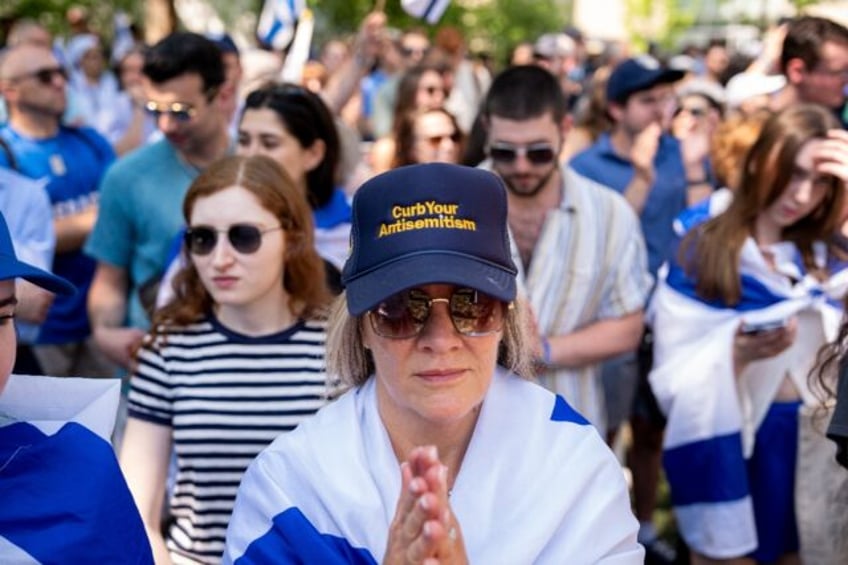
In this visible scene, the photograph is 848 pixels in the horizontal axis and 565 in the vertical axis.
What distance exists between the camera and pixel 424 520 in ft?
6.79

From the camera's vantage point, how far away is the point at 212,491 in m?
3.49

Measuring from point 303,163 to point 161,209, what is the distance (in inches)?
22.9

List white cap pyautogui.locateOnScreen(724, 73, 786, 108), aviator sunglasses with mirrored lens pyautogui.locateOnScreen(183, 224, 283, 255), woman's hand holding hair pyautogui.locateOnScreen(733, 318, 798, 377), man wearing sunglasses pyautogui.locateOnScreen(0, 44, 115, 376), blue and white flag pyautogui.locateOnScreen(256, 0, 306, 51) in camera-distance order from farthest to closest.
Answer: blue and white flag pyautogui.locateOnScreen(256, 0, 306, 51)
white cap pyautogui.locateOnScreen(724, 73, 786, 108)
man wearing sunglasses pyautogui.locateOnScreen(0, 44, 115, 376)
woman's hand holding hair pyautogui.locateOnScreen(733, 318, 798, 377)
aviator sunglasses with mirrored lens pyautogui.locateOnScreen(183, 224, 283, 255)

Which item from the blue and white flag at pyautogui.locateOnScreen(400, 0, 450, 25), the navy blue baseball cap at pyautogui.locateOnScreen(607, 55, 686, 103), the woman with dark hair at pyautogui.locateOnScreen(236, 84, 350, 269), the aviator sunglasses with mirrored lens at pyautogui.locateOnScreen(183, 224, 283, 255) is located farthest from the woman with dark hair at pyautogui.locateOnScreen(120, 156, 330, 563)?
the blue and white flag at pyautogui.locateOnScreen(400, 0, 450, 25)

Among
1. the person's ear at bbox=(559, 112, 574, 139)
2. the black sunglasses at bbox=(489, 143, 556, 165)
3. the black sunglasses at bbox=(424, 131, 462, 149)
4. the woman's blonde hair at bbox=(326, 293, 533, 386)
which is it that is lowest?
the woman's blonde hair at bbox=(326, 293, 533, 386)

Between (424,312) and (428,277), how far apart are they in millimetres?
107

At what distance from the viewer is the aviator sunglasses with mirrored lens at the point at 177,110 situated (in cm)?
503

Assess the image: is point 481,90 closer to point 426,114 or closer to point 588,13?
point 426,114

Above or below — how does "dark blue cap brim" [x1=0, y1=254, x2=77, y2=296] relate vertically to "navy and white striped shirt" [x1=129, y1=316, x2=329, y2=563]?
above

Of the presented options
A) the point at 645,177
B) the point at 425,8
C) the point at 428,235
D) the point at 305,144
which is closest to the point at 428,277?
the point at 428,235

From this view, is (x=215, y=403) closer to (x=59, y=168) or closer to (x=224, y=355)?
(x=224, y=355)

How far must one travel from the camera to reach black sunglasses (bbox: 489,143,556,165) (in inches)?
178

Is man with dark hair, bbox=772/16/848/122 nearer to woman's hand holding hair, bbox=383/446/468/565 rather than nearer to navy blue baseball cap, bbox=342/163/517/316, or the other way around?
navy blue baseball cap, bbox=342/163/517/316

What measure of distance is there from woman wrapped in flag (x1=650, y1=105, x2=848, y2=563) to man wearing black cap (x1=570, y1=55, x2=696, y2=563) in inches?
46.4
